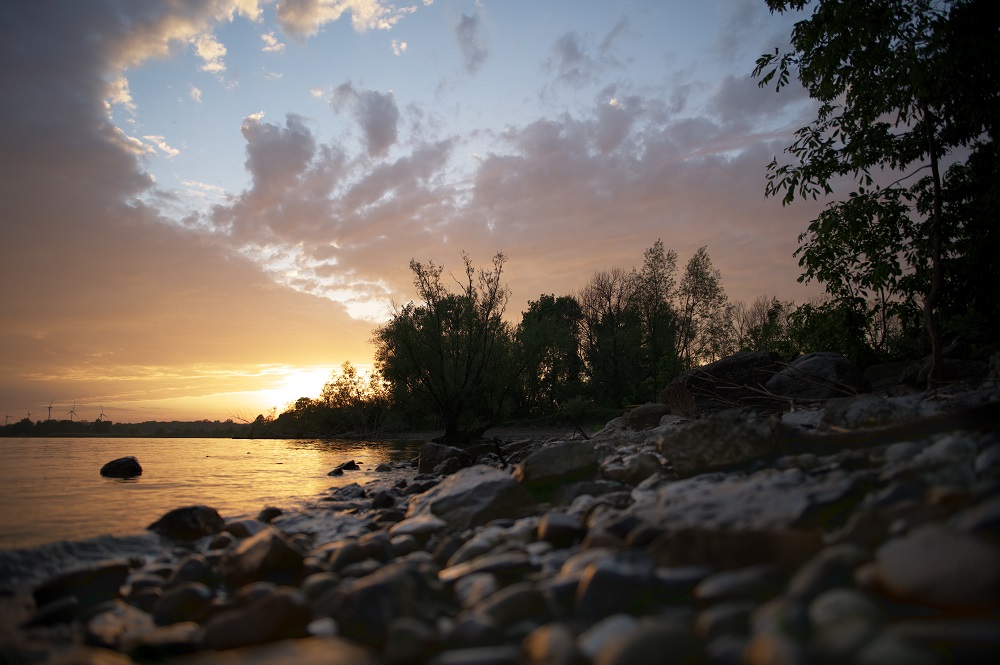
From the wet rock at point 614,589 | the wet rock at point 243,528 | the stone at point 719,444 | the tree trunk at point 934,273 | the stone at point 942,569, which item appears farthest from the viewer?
the tree trunk at point 934,273

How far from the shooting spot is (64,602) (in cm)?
308

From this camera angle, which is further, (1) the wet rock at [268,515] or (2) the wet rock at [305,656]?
(1) the wet rock at [268,515]

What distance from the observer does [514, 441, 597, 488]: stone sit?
5559mm

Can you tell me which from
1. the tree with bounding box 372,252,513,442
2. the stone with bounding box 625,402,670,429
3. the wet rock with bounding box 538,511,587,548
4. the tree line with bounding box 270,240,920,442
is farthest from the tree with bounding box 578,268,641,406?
the wet rock with bounding box 538,511,587,548

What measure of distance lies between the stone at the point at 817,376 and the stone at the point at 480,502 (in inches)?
234

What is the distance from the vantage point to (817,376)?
A: 862cm

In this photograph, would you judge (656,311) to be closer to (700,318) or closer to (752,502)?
(700,318)

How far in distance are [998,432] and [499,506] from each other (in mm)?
3719

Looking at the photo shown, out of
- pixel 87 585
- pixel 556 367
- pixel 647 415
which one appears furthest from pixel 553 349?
pixel 87 585

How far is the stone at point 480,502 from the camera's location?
476 centimetres

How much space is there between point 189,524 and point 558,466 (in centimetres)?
405

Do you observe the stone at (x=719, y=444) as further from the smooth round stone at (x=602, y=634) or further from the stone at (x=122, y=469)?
the stone at (x=122, y=469)

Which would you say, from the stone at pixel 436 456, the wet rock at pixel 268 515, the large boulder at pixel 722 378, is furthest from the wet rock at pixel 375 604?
the large boulder at pixel 722 378

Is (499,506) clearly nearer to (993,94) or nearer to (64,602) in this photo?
(64,602)
